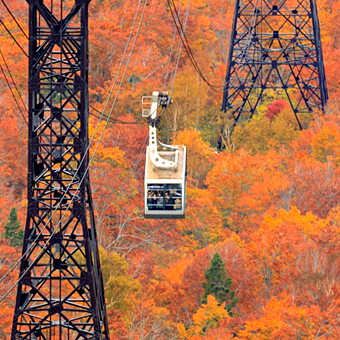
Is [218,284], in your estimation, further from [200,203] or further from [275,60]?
[275,60]

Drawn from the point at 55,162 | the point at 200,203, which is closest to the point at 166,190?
the point at 55,162

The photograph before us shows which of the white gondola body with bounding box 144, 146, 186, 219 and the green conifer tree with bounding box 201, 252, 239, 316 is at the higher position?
the white gondola body with bounding box 144, 146, 186, 219

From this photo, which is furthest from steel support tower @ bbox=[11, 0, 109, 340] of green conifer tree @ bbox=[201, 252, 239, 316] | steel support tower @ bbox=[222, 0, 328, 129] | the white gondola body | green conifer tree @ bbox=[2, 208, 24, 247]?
steel support tower @ bbox=[222, 0, 328, 129]

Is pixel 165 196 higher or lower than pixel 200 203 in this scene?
higher

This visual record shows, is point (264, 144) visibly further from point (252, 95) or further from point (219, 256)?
Result: point (219, 256)

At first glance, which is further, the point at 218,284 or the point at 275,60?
the point at 275,60

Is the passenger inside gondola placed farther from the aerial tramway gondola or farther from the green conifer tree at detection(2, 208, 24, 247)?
the green conifer tree at detection(2, 208, 24, 247)

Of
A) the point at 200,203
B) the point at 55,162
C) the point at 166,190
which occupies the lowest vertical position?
the point at 200,203
